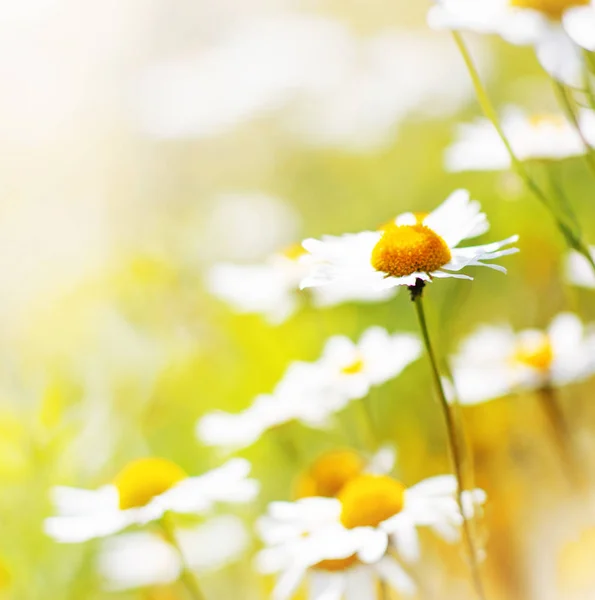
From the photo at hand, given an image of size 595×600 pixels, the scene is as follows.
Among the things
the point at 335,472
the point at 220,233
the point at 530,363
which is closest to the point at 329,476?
the point at 335,472

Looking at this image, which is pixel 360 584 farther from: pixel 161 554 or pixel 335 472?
pixel 161 554

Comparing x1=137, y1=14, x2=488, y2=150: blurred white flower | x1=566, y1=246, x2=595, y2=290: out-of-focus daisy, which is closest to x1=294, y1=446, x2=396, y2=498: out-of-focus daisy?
x1=566, y1=246, x2=595, y2=290: out-of-focus daisy

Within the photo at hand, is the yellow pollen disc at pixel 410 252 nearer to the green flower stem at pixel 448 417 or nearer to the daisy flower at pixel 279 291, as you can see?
the green flower stem at pixel 448 417

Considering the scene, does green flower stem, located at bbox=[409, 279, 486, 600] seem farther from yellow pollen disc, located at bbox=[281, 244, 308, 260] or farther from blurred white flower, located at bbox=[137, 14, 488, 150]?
blurred white flower, located at bbox=[137, 14, 488, 150]

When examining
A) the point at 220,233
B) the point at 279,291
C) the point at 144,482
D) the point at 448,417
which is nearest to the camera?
the point at 448,417

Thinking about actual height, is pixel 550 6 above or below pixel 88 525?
above

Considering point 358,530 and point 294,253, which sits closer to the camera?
point 358,530
